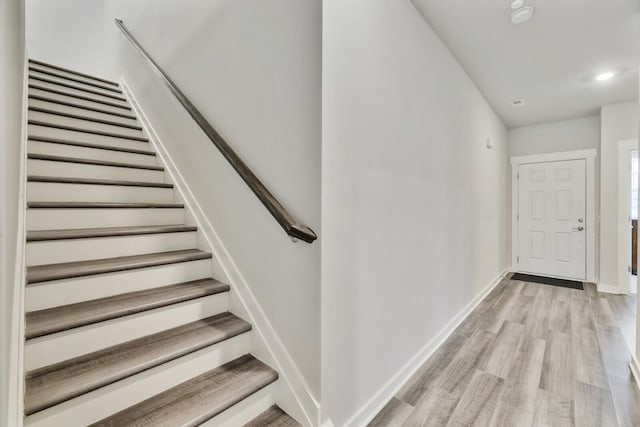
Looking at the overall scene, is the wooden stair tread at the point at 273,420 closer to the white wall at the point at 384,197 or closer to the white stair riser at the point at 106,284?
the white wall at the point at 384,197

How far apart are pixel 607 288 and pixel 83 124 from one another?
6479 mm

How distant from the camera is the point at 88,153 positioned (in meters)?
2.25

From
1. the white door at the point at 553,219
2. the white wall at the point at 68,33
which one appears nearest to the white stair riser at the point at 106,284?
the white wall at the point at 68,33

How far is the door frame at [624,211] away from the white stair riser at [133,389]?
508cm

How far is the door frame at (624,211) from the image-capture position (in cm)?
383

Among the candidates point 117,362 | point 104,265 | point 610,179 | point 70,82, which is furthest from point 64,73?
point 610,179

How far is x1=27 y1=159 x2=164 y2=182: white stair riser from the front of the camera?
1882 millimetres

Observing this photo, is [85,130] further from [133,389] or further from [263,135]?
[133,389]

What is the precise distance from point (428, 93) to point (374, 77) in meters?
0.86

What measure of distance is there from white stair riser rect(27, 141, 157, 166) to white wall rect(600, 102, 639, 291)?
18.6 ft

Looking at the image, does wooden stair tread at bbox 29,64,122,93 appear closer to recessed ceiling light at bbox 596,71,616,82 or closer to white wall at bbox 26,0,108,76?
white wall at bbox 26,0,108,76

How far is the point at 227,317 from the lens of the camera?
1.68 meters

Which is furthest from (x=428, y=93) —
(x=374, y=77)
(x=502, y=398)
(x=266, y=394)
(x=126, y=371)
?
(x=126, y=371)

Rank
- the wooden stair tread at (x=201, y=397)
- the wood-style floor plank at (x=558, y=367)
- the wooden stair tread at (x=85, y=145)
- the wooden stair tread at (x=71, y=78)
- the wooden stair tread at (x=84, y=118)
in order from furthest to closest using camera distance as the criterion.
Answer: the wooden stair tread at (x=71, y=78)
the wooden stair tread at (x=84, y=118)
the wooden stair tread at (x=85, y=145)
the wood-style floor plank at (x=558, y=367)
the wooden stair tread at (x=201, y=397)
